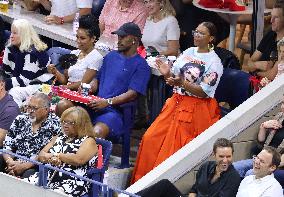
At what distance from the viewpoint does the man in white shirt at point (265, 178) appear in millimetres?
8422

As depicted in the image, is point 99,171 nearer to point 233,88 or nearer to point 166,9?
point 233,88

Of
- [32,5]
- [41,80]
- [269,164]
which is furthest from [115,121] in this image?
[32,5]

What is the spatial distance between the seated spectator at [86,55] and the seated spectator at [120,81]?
→ 0.62 ft

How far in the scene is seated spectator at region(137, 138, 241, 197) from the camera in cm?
866

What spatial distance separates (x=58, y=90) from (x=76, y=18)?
1.69m

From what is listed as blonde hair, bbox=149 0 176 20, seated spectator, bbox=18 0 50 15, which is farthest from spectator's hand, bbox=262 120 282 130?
seated spectator, bbox=18 0 50 15

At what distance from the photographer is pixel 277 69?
388 inches

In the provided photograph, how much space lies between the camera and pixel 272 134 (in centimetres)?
923

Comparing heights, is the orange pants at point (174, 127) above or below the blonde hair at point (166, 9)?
below

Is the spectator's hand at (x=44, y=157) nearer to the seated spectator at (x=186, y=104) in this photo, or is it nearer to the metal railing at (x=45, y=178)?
the metal railing at (x=45, y=178)

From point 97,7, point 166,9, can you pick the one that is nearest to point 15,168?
point 166,9

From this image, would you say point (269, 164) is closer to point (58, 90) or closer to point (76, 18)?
point (58, 90)

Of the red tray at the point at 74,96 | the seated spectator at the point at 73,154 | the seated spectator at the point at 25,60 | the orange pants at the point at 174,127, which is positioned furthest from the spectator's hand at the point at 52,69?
the seated spectator at the point at 73,154

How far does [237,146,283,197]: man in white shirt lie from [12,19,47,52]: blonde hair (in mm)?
3449
